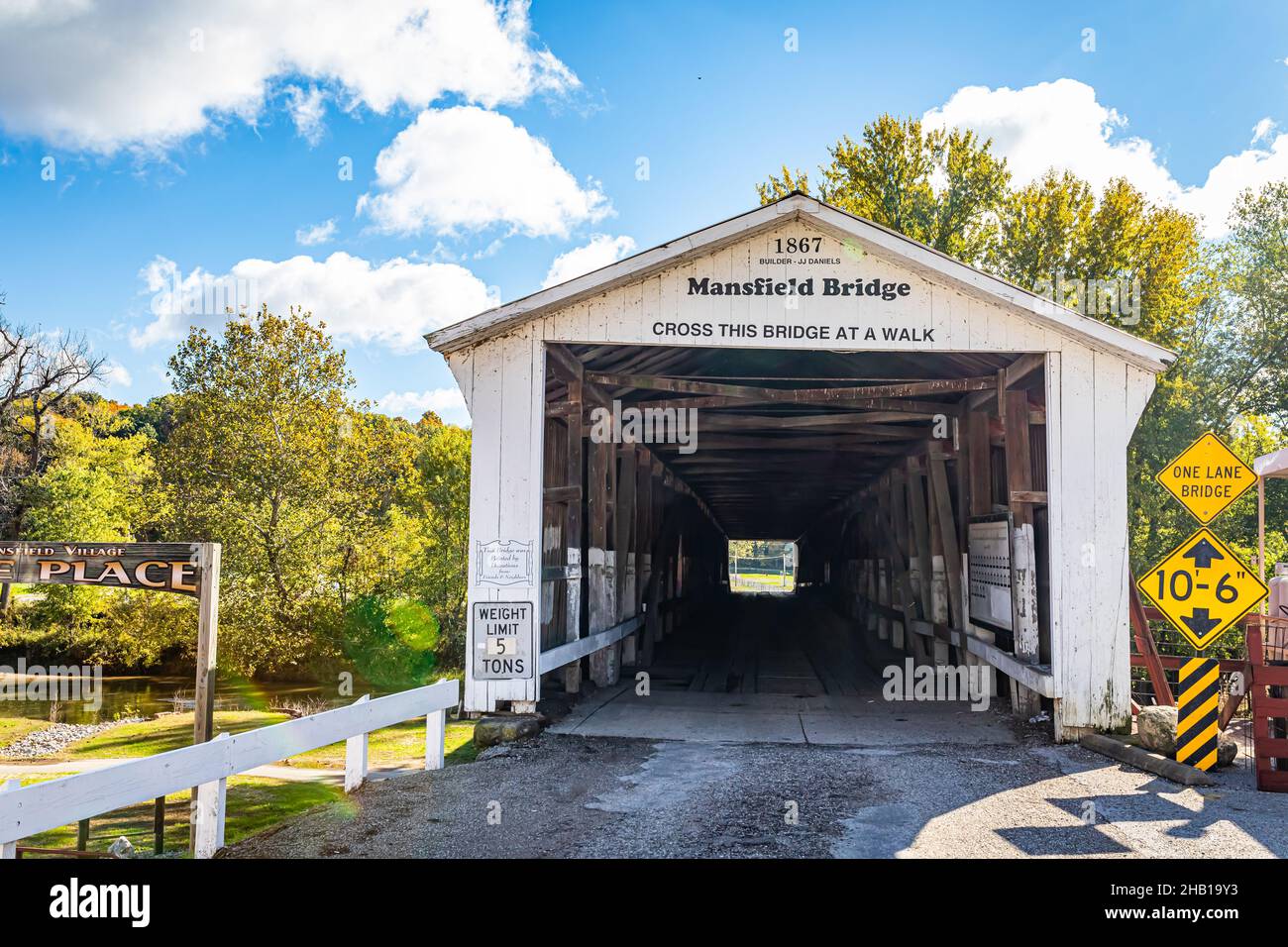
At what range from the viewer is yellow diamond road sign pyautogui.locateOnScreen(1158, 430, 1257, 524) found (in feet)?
23.9

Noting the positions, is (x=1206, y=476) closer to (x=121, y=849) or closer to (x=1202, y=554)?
(x=1202, y=554)

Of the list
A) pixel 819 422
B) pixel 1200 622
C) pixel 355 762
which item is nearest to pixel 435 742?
pixel 355 762

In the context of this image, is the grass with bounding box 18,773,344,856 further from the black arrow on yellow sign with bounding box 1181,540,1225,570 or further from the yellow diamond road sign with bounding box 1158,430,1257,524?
the yellow diamond road sign with bounding box 1158,430,1257,524

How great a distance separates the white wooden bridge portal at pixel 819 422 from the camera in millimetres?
8180

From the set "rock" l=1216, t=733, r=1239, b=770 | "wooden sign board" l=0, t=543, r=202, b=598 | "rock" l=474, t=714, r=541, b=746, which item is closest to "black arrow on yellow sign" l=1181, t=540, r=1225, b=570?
"rock" l=1216, t=733, r=1239, b=770

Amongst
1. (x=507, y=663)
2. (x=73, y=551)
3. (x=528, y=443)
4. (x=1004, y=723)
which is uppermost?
(x=528, y=443)

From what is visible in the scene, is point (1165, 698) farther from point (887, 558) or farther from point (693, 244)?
point (887, 558)

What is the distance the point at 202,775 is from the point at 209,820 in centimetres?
25

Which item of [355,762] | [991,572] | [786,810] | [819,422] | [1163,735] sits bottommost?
[786,810]

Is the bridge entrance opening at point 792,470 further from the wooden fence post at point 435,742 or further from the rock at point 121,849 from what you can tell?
the rock at point 121,849

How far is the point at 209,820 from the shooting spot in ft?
17.0
